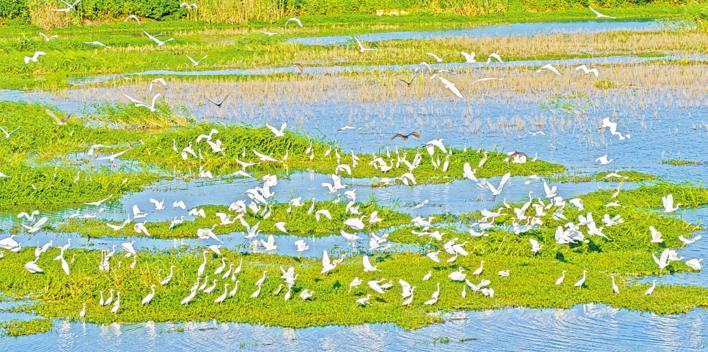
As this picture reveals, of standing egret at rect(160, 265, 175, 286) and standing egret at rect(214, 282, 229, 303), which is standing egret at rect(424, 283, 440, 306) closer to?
standing egret at rect(214, 282, 229, 303)

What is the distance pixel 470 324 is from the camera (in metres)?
9.32

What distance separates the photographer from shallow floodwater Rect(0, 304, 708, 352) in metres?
8.95

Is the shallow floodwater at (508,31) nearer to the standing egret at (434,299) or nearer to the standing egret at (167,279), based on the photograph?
the standing egret at (167,279)

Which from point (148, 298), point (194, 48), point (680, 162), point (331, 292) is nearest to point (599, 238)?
point (331, 292)

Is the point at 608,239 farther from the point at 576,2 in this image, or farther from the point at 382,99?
the point at 576,2

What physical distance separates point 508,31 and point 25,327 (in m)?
30.3

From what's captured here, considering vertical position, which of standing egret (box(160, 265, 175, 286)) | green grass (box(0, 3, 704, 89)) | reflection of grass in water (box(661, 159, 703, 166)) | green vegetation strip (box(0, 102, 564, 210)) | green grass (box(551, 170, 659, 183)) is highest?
standing egret (box(160, 265, 175, 286))

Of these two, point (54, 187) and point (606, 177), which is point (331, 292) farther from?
point (606, 177)

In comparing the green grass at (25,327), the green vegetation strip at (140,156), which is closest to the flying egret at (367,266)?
the green grass at (25,327)

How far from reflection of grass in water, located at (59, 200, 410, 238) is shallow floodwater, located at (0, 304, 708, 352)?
2.99 m

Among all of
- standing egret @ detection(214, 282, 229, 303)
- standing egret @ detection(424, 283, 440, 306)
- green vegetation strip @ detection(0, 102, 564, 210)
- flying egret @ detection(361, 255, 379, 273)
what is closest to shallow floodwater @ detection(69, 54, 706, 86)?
green vegetation strip @ detection(0, 102, 564, 210)

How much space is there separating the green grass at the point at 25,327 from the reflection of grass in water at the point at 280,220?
2.92 metres

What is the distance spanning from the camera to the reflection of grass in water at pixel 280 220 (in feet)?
40.4

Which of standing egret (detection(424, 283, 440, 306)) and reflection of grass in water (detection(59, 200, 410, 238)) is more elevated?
standing egret (detection(424, 283, 440, 306))
